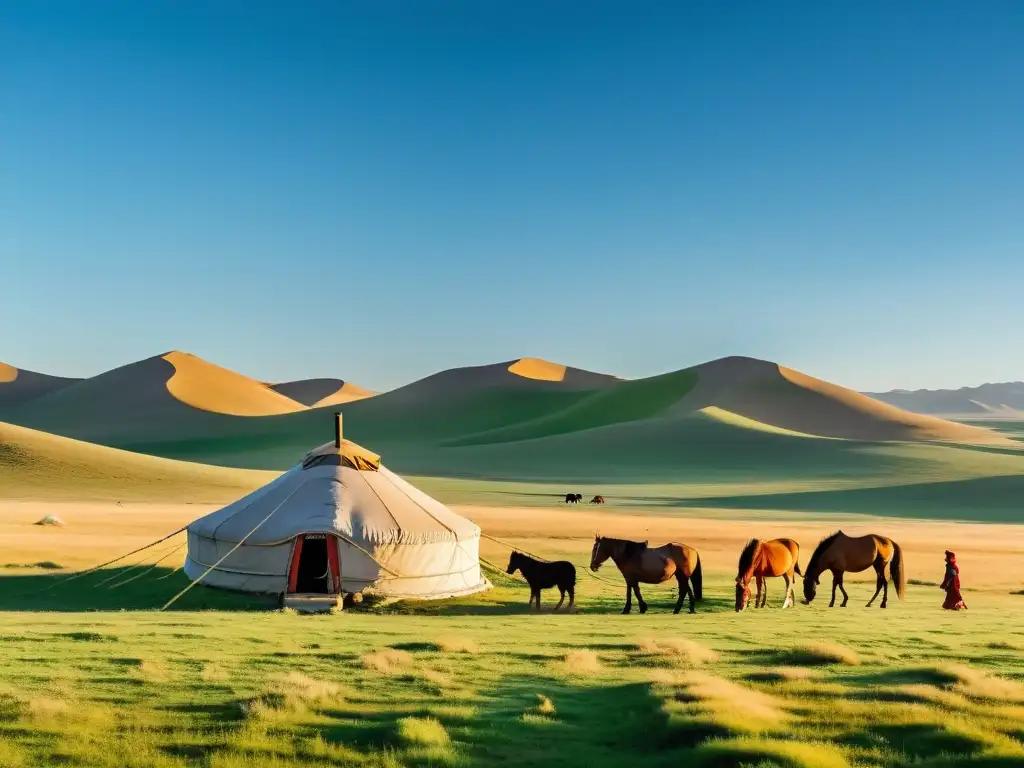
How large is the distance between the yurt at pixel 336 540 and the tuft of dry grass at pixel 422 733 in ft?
35.3

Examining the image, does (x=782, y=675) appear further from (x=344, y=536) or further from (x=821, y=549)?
(x=344, y=536)

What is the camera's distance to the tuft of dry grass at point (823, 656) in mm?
11148

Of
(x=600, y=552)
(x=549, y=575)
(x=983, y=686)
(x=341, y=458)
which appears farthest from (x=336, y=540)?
(x=983, y=686)

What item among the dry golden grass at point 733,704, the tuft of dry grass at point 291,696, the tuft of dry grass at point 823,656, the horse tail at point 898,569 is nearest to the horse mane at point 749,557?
the horse tail at point 898,569

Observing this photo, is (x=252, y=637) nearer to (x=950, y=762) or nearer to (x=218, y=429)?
(x=950, y=762)

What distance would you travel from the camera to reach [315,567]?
19562 millimetres

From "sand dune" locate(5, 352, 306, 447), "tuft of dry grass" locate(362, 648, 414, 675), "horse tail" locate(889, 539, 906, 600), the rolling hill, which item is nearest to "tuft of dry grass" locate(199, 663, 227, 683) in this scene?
"tuft of dry grass" locate(362, 648, 414, 675)

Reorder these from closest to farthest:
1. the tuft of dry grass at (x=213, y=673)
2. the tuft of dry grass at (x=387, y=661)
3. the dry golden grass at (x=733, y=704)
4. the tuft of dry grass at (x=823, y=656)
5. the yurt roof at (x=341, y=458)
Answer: the dry golden grass at (x=733, y=704) → the tuft of dry grass at (x=213, y=673) → the tuft of dry grass at (x=387, y=661) → the tuft of dry grass at (x=823, y=656) → the yurt roof at (x=341, y=458)

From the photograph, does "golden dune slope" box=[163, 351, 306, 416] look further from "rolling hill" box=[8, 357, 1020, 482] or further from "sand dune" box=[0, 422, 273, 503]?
"sand dune" box=[0, 422, 273, 503]

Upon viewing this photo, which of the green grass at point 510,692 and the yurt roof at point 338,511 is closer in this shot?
the green grass at point 510,692

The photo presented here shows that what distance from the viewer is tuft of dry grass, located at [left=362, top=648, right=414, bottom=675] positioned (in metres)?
10.5

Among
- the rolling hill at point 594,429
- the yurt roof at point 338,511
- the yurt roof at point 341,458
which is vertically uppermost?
the rolling hill at point 594,429

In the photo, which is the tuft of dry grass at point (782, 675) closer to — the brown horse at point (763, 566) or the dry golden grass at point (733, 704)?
the dry golden grass at point (733, 704)

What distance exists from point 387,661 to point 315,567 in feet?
30.0
